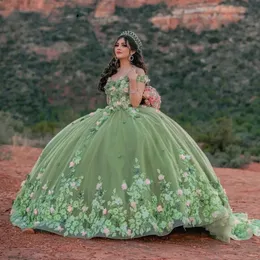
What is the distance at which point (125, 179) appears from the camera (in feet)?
17.3

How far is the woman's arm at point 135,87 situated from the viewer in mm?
5777

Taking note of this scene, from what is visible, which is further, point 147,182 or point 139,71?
point 139,71

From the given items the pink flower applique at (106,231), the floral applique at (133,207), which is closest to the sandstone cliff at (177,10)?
the floral applique at (133,207)

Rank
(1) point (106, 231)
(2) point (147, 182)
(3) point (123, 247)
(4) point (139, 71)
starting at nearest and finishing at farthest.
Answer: (3) point (123, 247) → (1) point (106, 231) → (2) point (147, 182) → (4) point (139, 71)

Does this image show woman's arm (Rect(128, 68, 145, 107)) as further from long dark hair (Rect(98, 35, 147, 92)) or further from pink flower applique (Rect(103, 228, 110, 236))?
pink flower applique (Rect(103, 228, 110, 236))

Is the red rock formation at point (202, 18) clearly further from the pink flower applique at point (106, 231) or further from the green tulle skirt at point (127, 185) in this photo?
the pink flower applique at point (106, 231)

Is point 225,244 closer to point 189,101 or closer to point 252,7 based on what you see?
point 189,101

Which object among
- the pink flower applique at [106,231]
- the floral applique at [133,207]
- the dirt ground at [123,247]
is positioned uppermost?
the floral applique at [133,207]

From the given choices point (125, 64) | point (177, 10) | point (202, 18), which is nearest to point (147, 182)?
point (125, 64)

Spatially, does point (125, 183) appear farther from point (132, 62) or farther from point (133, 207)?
point (132, 62)

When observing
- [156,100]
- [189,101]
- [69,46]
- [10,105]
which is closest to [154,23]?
[69,46]

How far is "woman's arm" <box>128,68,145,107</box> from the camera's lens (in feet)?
19.0

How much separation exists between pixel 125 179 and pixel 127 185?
0.20 ft

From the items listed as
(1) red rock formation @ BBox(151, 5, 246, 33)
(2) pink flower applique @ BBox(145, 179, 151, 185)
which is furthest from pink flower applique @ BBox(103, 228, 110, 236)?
(1) red rock formation @ BBox(151, 5, 246, 33)
